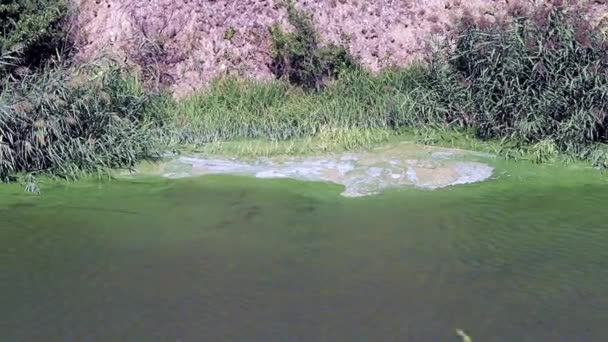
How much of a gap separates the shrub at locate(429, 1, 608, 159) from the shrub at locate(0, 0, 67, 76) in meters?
4.85

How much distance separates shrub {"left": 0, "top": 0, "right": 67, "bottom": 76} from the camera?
967 centimetres

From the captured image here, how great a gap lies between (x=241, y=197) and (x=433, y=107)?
2881 millimetres

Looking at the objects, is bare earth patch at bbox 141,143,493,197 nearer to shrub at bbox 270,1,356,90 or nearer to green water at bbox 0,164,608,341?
green water at bbox 0,164,608,341

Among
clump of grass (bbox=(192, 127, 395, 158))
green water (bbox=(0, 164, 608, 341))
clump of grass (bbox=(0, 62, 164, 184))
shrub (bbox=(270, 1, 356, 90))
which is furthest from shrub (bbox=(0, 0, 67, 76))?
shrub (bbox=(270, 1, 356, 90))

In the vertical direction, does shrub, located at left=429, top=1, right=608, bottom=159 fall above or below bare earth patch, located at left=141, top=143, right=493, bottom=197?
above

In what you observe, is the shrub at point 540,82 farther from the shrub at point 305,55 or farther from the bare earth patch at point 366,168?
the shrub at point 305,55

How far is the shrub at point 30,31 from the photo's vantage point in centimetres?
967

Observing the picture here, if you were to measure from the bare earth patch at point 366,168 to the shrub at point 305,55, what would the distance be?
1.87m

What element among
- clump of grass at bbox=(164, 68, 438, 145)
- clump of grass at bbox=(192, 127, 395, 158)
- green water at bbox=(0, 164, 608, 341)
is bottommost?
green water at bbox=(0, 164, 608, 341)

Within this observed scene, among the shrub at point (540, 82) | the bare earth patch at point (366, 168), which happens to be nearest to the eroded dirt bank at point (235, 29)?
the shrub at point (540, 82)

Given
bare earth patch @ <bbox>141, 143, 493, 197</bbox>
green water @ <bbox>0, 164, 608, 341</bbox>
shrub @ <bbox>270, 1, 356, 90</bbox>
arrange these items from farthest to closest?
shrub @ <bbox>270, 1, 356, 90</bbox> < bare earth patch @ <bbox>141, 143, 493, 197</bbox> < green water @ <bbox>0, 164, 608, 341</bbox>

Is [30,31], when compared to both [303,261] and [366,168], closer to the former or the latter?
[366,168]

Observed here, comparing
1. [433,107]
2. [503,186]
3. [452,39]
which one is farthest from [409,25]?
[503,186]

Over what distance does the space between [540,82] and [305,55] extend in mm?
2961
